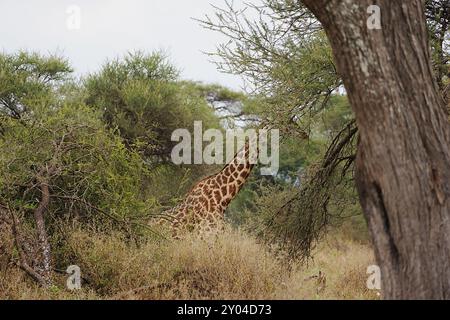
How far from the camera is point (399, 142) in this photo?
4.95m

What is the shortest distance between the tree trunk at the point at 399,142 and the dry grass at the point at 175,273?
1.78 meters

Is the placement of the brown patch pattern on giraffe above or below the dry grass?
above

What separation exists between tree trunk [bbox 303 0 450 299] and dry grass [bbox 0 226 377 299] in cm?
178

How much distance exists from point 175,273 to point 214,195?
9.64 ft

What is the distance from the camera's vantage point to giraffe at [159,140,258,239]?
10242 millimetres

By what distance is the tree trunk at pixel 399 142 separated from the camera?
4957 mm

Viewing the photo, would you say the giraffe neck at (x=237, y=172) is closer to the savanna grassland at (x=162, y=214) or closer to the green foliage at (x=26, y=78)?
the savanna grassland at (x=162, y=214)

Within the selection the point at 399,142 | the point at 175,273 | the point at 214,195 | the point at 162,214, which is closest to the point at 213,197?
the point at 214,195

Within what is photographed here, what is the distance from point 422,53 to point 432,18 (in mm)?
4333

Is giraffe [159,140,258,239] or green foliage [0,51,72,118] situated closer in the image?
giraffe [159,140,258,239]

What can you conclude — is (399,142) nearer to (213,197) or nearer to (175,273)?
(175,273)

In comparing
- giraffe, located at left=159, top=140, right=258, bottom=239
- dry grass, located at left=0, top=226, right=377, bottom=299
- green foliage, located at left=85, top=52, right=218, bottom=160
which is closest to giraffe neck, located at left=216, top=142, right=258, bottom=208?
giraffe, located at left=159, top=140, right=258, bottom=239

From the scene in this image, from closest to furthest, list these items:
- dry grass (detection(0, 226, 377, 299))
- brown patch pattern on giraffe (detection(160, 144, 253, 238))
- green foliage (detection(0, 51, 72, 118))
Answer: dry grass (detection(0, 226, 377, 299)), brown patch pattern on giraffe (detection(160, 144, 253, 238)), green foliage (detection(0, 51, 72, 118))

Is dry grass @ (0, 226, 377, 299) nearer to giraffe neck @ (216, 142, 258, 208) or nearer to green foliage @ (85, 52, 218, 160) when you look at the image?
giraffe neck @ (216, 142, 258, 208)
